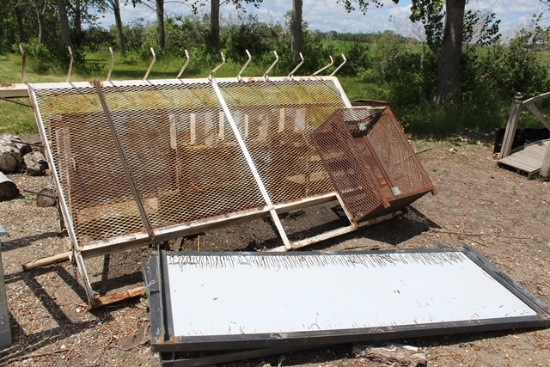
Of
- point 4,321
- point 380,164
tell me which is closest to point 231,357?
point 4,321

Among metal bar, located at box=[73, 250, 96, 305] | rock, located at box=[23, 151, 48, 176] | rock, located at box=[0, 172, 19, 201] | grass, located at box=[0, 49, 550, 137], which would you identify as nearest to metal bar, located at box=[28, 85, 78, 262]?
metal bar, located at box=[73, 250, 96, 305]

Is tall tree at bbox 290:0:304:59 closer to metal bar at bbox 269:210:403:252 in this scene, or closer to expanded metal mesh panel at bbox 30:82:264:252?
expanded metal mesh panel at bbox 30:82:264:252

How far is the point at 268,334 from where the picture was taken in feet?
8.89

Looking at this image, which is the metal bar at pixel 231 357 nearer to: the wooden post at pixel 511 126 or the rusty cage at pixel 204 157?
the rusty cage at pixel 204 157

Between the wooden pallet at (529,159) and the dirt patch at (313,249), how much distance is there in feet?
0.48

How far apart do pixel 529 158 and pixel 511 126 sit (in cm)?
59

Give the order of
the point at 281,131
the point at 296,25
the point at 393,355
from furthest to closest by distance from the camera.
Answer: the point at 296,25 < the point at 281,131 < the point at 393,355

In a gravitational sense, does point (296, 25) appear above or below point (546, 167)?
above

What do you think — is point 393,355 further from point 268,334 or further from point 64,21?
point 64,21

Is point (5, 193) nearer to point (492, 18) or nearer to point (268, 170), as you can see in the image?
point (268, 170)

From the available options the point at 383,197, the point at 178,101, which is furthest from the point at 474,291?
the point at 178,101

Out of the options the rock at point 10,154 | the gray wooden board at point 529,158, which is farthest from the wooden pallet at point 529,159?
the rock at point 10,154

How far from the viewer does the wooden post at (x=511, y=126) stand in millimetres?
6836

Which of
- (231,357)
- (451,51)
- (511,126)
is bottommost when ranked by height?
(231,357)
